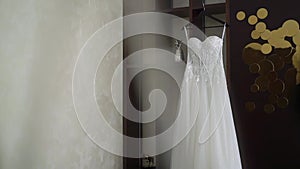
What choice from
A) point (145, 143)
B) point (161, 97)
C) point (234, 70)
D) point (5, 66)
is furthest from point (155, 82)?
point (5, 66)

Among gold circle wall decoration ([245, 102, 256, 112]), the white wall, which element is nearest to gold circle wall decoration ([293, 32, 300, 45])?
gold circle wall decoration ([245, 102, 256, 112])

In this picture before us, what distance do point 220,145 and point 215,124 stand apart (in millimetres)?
129

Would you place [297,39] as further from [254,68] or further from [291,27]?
[254,68]

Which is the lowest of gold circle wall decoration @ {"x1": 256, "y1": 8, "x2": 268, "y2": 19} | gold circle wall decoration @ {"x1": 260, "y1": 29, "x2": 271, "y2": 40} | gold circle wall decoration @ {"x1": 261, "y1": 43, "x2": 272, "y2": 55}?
gold circle wall decoration @ {"x1": 261, "y1": 43, "x2": 272, "y2": 55}

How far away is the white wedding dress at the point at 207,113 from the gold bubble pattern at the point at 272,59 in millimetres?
309

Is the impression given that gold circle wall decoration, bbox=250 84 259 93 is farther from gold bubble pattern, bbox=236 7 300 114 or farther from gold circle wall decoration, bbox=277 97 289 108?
gold circle wall decoration, bbox=277 97 289 108

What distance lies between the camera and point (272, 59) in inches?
83.9

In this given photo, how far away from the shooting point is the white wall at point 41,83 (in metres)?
1.58

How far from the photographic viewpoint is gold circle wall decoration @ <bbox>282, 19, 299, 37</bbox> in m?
2.07

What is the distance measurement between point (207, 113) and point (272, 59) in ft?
1.89

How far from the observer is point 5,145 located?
61.4 inches

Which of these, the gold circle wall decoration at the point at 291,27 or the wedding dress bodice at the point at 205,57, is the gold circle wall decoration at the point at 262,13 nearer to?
the gold circle wall decoration at the point at 291,27

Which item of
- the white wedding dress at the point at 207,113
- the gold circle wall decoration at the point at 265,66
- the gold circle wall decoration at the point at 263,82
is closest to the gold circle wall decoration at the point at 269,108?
the gold circle wall decoration at the point at 263,82

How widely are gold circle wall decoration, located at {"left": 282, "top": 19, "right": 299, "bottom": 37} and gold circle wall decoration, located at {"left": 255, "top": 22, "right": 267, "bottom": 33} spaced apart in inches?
5.1
